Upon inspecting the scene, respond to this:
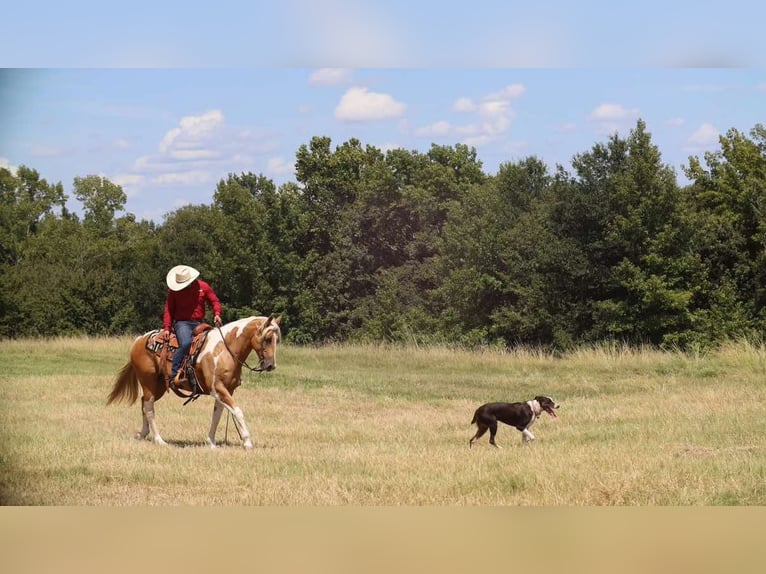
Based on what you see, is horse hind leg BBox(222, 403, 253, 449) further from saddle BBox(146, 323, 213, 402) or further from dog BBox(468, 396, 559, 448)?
dog BBox(468, 396, 559, 448)

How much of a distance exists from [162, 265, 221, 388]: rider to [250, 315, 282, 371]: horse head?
39 cm

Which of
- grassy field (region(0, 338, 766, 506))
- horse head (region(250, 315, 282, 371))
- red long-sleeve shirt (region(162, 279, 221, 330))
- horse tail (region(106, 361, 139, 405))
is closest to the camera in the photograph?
grassy field (region(0, 338, 766, 506))

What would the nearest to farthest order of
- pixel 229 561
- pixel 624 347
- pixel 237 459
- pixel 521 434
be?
pixel 229 561 < pixel 237 459 < pixel 521 434 < pixel 624 347

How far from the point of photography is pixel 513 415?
32.4ft

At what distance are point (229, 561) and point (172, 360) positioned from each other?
2721 mm

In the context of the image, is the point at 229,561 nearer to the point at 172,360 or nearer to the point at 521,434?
the point at 172,360

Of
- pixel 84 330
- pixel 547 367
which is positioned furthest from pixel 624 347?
pixel 84 330

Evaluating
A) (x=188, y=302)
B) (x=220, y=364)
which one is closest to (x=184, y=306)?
(x=188, y=302)

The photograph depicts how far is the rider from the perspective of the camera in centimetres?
993

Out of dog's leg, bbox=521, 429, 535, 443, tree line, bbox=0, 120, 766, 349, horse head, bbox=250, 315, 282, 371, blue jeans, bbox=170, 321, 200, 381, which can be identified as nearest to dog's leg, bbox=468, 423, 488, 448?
dog's leg, bbox=521, 429, 535, 443

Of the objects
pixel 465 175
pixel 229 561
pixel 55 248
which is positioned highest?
pixel 465 175

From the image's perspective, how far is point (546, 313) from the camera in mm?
10633

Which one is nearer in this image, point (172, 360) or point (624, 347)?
point (172, 360)

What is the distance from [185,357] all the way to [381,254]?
87.2 inches
